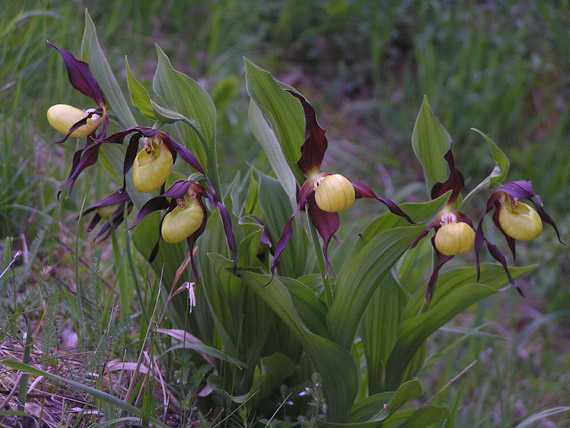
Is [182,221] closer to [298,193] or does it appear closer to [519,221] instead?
[298,193]

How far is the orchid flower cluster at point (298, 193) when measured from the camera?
2.72 feet

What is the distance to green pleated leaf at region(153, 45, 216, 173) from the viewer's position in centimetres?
93

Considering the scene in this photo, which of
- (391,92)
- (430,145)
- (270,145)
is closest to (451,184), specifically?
(430,145)

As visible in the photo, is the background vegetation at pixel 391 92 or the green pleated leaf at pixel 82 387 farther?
the background vegetation at pixel 391 92

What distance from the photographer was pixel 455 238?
2.88 ft

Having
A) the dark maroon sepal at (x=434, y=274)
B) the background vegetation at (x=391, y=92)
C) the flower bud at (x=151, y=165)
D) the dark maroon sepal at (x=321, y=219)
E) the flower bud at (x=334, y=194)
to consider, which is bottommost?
the background vegetation at (x=391, y=92)

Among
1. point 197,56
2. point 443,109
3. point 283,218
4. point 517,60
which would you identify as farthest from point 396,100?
point 283,218

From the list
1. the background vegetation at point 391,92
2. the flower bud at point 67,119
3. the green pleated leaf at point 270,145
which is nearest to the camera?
the flower bud at point 67,119

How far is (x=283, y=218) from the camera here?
1.07 meters

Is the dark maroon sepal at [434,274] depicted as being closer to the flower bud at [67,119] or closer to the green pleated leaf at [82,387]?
the green pleated leaf at [82,387]

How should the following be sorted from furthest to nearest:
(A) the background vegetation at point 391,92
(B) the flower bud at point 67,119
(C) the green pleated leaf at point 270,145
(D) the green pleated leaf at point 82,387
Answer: (A) the background vegetation at point 391,92, (C) the green pleated leaf at point 270,145, (B) the flower bud at point 67,119, (D) the green pleated leaf at point 82,387

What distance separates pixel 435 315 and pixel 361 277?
172mm

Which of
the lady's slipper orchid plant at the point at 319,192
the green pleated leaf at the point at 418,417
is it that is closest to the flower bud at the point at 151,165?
the lady's slipper orchid plant at the point at 319,192

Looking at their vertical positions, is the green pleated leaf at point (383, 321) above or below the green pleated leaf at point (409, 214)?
below
